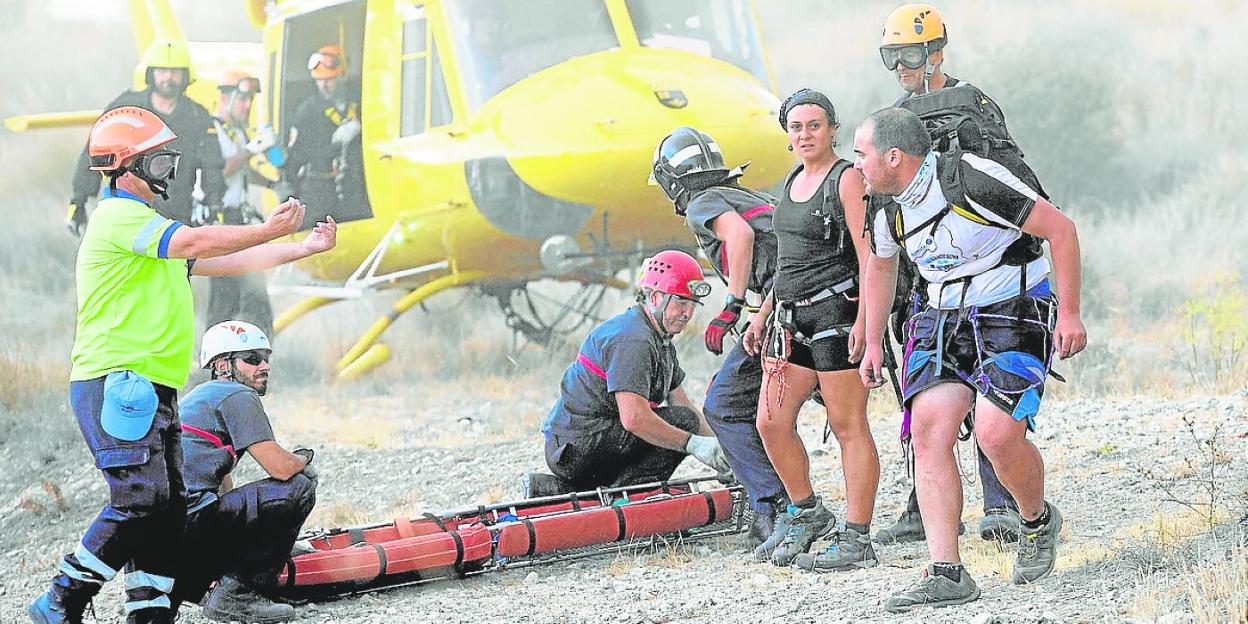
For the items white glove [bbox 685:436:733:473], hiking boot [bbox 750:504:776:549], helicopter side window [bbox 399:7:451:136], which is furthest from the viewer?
helicopter side window [bbox 399:7:451:136]

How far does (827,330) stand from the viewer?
5188mm

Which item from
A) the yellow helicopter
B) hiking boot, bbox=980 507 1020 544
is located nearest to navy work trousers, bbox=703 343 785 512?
hiking boot, bbox=980 507 1020 544

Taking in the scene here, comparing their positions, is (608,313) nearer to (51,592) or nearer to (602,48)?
(602,48)

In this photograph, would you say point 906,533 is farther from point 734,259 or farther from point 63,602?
point 63,602

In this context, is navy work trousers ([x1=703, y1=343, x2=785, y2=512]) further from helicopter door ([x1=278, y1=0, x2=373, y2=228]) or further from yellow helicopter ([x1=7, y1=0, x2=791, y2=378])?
helicopter door ([x1=278, y1=0, x2=373, y2=228])

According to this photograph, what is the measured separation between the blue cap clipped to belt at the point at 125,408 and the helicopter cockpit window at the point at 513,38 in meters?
6.31

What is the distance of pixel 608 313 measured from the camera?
14047mm

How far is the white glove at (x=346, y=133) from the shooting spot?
1147 cm

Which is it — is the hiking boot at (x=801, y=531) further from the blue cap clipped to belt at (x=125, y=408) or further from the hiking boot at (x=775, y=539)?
the blue cap clipped to belt at (x=125, y=408)

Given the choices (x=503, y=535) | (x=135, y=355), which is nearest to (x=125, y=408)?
(x=135, y=355)

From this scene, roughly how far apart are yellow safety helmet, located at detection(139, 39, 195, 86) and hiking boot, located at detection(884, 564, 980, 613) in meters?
9.01

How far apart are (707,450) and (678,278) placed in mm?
687

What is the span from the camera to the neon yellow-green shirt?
4578mm

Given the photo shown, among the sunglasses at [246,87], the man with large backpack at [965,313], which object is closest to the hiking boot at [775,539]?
the man with large backpack at [965,313]
